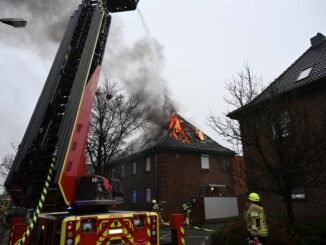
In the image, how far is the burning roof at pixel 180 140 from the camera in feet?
82.7

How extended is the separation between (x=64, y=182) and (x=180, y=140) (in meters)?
21.2

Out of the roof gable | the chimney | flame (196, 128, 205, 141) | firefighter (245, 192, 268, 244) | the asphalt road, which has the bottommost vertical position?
the asphalt road

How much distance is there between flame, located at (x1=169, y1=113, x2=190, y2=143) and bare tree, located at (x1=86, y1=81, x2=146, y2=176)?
3.08 metres

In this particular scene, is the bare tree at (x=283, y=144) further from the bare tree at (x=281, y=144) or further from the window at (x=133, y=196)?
the window at (x=133, y=196)

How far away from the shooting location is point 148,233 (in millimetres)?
6281

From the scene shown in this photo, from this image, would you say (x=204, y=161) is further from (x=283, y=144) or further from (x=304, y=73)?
(x=283, y=144)

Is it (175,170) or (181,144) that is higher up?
(181,144)

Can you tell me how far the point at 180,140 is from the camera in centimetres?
2661

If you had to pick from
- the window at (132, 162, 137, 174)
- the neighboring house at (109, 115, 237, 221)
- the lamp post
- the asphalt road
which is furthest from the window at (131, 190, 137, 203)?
the lamp post

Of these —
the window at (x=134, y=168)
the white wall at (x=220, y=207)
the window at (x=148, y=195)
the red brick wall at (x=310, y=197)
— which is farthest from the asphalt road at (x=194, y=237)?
the window at (x=134, y=168)

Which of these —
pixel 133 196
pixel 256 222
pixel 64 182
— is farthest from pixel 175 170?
pixel 64 182

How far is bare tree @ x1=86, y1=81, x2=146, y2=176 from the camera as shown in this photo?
2089 cm

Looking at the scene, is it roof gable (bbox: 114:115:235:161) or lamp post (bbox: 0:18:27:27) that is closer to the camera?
lamp post (bbox: 0:18:27:27)

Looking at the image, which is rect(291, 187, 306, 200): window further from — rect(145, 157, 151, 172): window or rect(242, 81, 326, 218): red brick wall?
rect(145, 157, 151, 172): window
